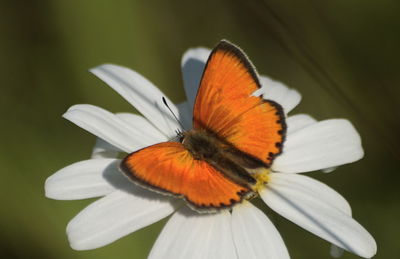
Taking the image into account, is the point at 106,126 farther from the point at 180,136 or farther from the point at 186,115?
the point at 186,115

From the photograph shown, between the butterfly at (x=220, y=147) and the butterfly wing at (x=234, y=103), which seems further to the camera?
the butterfly wing at (x=234, y=103)

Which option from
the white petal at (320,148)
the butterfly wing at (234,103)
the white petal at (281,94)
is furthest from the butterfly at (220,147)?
the white petal at (281,94)

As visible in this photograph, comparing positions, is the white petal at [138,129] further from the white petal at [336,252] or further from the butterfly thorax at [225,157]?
the white petal at [336,252]

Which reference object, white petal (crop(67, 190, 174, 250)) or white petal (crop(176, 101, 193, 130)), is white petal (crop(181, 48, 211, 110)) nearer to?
white petal (crop(176, 101, 193, 130))

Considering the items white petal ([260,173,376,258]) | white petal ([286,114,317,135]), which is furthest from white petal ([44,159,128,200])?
white petal ([286,114,317,135])

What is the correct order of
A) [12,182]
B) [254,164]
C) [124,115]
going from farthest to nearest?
[12,182]
[124,115]
[254,164]

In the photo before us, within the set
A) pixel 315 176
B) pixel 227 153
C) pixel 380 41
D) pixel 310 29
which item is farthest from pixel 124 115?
pixel 380 41

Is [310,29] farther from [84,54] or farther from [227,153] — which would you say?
[227,153]
